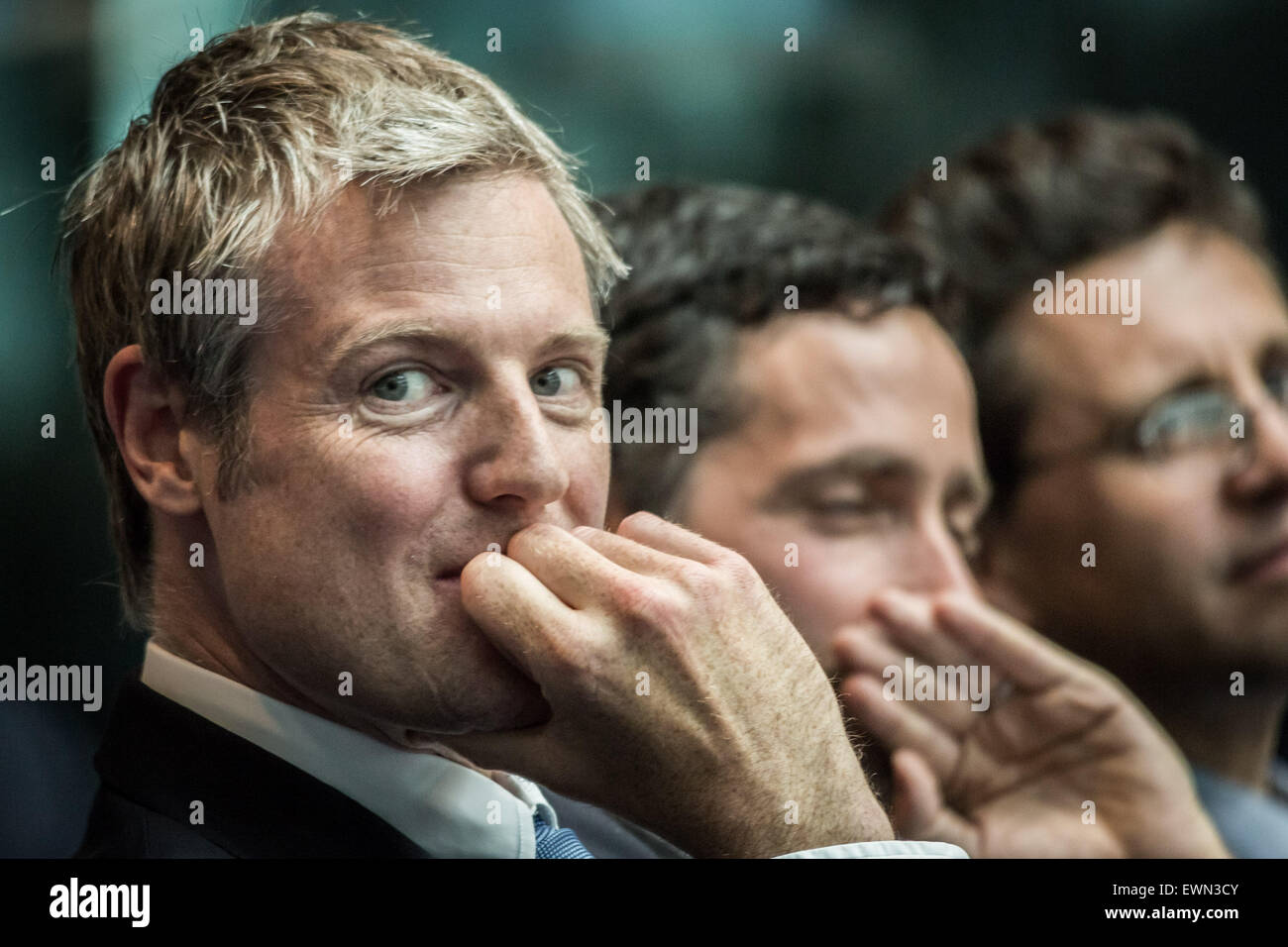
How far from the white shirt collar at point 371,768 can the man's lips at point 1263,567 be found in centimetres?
109

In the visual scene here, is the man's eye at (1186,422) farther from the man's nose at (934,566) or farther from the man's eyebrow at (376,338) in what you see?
the man's eyebrow at (376,338)

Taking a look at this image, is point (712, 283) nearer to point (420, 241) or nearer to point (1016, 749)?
point (420, 241)

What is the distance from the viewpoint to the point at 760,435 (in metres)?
1.64

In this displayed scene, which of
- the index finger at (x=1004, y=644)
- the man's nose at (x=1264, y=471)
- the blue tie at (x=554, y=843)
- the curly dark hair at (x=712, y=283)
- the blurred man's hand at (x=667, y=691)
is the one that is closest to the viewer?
Answer: the blurred man's hand at (x=667, y=691)

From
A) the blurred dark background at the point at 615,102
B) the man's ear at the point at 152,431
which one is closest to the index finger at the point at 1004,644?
the blurred dark background at the point at 615,102

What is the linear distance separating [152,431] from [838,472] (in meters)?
0.78

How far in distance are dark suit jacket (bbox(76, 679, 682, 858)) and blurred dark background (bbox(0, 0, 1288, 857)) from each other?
150mm

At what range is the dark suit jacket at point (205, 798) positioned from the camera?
1202mm

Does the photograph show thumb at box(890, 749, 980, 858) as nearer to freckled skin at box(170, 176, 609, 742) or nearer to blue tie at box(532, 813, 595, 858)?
blue tie at box(532, 813, 595, 858)

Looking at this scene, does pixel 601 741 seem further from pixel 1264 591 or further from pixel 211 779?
pixel 1264 591

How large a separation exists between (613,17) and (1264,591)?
1138 millimetres

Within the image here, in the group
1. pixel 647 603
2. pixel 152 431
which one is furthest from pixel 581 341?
pixel 152 431

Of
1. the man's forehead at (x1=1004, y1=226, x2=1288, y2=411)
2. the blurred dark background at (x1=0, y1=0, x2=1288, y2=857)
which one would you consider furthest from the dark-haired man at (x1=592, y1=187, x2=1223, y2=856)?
the man's forehead at (x1=1004, y1=226, x2=1288, y2=411)
